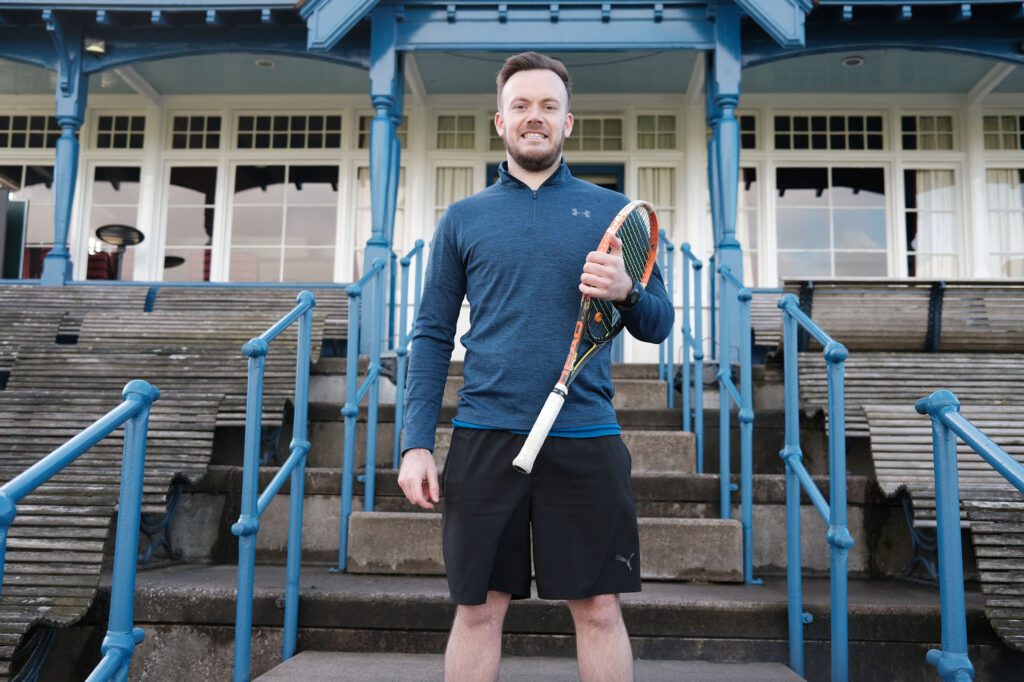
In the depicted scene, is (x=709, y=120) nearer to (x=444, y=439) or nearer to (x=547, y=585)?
(x=444, y=439)

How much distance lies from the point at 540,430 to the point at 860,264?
8.32 m

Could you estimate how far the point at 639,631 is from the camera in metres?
3.37

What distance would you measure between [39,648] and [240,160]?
7473 mm

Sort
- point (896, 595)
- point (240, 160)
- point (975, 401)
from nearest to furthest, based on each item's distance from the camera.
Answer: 1. point (896, 595)
2. point (975, 401)
3. point (240, 160)

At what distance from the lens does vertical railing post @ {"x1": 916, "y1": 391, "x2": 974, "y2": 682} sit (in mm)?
2332

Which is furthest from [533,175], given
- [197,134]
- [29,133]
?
[29,133]

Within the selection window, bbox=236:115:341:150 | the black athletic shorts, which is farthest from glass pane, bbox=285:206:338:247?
the black athletic shorts

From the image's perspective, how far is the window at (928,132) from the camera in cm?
947

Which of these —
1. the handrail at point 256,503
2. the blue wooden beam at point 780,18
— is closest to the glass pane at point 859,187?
the blue wooden beam at point 780,18

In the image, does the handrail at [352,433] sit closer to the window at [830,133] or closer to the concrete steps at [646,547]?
the concrete steps at [646,547]

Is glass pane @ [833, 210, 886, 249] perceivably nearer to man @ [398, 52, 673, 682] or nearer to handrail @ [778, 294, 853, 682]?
handrail @ [778, 294, 853, 682]

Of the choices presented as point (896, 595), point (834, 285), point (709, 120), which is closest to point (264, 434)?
point (896, 595)

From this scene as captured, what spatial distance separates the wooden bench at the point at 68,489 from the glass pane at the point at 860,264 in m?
6.98

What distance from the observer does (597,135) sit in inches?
375
